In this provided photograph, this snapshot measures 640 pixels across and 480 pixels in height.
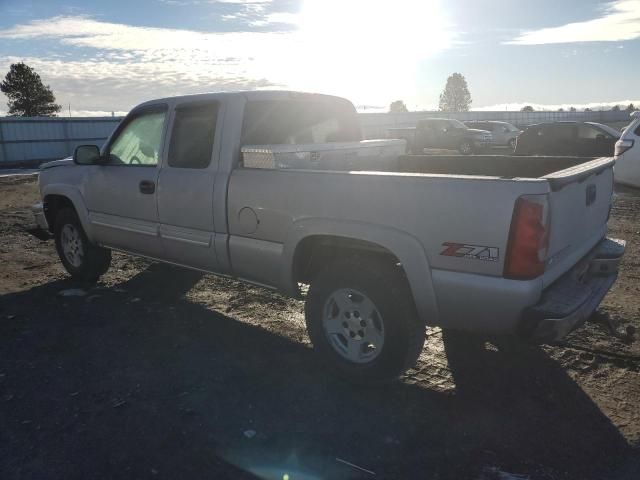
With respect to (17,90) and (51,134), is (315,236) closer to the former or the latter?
(51,134)

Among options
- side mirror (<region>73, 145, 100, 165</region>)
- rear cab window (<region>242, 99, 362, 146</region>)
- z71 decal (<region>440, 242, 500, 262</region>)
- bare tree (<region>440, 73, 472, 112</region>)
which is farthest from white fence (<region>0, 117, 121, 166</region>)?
bare tree (<region>440, 73, 472, 112</region>)

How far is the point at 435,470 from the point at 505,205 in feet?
4.66

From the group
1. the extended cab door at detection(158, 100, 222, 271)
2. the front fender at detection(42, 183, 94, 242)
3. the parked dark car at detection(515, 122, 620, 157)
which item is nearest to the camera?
the extended cab door at detection(158, 100, 222, 271)

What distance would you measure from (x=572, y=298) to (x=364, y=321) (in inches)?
49.7

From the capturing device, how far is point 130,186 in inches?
193

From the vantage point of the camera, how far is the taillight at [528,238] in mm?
2693

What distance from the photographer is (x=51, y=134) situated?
26.6 meters

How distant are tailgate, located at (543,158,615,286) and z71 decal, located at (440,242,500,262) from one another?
0.33 m

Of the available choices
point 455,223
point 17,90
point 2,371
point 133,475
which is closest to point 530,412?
point 455,223

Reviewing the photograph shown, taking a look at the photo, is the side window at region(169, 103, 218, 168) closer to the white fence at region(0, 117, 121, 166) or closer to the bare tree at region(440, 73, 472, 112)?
the white fence at region(0, 117, 121, 166)

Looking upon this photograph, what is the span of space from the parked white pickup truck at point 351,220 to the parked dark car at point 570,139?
12.3 m

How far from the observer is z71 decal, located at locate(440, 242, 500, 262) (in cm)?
281

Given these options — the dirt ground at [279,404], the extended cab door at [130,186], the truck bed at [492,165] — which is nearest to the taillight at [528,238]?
the dirt ground at [279,404]

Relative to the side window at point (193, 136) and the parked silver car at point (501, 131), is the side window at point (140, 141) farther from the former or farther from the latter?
the parked silver car at point (501, 131)
